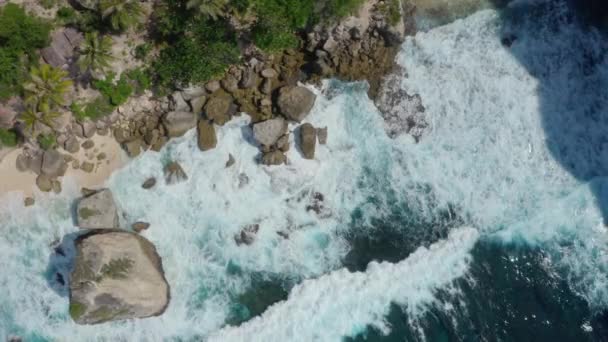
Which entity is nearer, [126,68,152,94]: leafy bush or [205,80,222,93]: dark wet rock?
[126,68,152,94]: leafy bush

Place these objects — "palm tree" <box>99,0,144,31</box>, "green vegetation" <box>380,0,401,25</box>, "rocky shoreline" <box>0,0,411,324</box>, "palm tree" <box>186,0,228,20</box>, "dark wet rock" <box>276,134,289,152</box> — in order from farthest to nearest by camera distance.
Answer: "green vegetation" <box>380,0,401,25</box> < "dark wet rock" <box>276,134,289,152</box> < "rocky shoreline" <box>0,0,411,324</box> < "palm tree" <box>99,0,144,31</box> < "palm tree" <box>186,0,228,20</box>

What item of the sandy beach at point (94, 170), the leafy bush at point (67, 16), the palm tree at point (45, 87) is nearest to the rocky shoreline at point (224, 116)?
the sandy beach at point (94, 170)

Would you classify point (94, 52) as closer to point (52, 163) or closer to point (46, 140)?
point (46, 140)

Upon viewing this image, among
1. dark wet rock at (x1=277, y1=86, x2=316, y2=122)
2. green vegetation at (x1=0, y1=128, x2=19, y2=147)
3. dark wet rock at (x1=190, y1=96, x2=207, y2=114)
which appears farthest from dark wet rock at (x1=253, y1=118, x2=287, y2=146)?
green vegetation at (x1=0, y1=128, x2=19, y2=147)

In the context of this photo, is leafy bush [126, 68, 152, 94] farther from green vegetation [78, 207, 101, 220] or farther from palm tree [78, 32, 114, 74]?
green vegetation [78, 207, 101, 220]

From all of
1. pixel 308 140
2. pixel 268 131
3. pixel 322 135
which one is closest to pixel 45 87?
pixel 268 131
